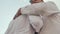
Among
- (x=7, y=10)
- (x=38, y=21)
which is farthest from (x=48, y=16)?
(x=7, y=10)

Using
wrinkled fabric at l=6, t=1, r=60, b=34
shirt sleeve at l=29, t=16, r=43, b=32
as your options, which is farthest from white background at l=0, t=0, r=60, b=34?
shirt sleeve at l=29, t=16, r=43, b=32

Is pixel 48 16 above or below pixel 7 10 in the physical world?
above

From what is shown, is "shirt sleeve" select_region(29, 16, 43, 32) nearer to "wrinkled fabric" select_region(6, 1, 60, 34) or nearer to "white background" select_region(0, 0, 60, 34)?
"wrinkled fabric" select_region(6, 1, 60, 34)

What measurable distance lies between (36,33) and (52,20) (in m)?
0.20

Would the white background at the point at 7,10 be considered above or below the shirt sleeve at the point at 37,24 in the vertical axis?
below

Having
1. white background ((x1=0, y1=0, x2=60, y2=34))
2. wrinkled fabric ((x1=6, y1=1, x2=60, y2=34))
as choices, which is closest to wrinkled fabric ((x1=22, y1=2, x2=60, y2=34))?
wrinkled fabric ((x1=6, y1=1, x2=60, y2=34))

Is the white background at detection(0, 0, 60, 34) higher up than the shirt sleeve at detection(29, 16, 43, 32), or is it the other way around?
the shirt sleeve at detection(29, 16, 43, 32)

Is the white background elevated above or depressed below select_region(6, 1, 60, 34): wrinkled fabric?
below

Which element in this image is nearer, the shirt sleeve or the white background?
the shirt sleeve

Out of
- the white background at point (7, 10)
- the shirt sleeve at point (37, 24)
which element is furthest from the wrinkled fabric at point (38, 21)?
the white background at point (7, 10)

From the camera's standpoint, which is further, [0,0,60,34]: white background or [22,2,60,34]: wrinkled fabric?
[0,0,60,34]: white background

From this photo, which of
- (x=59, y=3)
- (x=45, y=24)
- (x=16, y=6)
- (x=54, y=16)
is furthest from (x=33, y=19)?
(x=59, y=3)

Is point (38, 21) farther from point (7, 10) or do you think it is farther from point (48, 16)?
point (7, 10)

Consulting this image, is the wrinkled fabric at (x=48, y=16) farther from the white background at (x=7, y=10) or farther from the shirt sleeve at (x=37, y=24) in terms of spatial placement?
the white background at (x=7, y=10)
